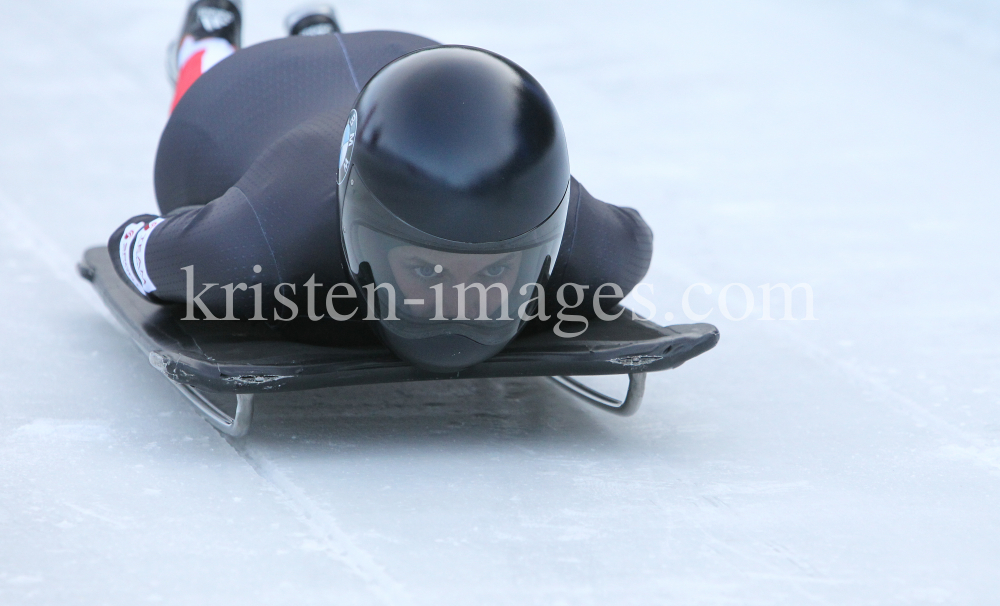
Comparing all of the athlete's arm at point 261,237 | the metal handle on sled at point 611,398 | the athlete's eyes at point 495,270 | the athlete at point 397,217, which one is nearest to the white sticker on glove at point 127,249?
the athlete at point 397,217

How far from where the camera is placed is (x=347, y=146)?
210 centimetres

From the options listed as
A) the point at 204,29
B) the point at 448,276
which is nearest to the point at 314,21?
the point at 204,29

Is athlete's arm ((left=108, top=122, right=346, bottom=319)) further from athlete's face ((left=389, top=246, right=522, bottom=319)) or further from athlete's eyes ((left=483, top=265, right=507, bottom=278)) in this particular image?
athlete's eyes ((left=483, top=265, right=507, bottom=278))

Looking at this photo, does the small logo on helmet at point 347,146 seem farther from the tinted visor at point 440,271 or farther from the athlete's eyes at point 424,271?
the athlete's eyes at point 424,271

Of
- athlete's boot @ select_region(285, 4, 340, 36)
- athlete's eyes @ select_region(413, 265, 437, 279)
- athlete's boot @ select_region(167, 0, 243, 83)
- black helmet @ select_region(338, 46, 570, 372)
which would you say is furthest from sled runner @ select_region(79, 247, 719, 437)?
athlete's boot @ select_region(285, 4, 340, 36)

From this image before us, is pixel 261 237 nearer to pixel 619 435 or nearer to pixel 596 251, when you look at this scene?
pixel 596 251

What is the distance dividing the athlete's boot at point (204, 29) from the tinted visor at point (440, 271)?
73.3 inches

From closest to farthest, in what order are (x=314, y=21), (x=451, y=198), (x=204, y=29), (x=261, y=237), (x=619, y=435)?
1. (x=451, y=198)
2. (x=261, y=237)
3. (x=619, y=435)
4. (x=204, y=29)
5. (x=314, y=21)

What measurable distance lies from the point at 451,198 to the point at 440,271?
0.15 meters

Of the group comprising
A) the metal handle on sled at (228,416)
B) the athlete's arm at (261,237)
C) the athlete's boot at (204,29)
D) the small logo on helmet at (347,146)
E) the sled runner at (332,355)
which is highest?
the small logo on helmet at (347,146)

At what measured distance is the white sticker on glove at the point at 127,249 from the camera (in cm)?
245

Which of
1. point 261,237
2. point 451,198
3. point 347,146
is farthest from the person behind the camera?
point 261,237

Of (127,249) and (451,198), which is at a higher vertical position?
(451,198)

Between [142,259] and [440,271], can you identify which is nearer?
[440,271]
